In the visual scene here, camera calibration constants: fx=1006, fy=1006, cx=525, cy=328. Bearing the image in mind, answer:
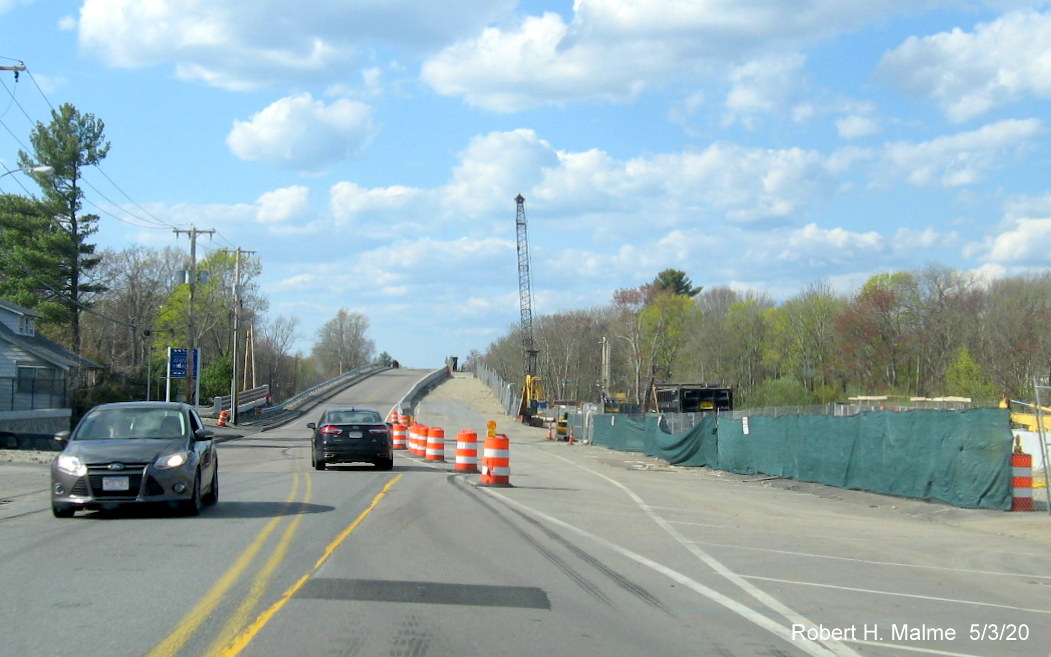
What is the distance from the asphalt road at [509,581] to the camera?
23.8ft

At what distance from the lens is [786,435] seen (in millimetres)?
27297

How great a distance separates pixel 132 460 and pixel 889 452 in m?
15.2

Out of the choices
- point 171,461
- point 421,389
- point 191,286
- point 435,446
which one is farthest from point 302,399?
point 171,461

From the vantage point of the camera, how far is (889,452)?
69.8 ft

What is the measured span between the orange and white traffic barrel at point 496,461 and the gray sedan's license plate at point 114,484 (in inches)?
352

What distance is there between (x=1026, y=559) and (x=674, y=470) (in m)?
22.6

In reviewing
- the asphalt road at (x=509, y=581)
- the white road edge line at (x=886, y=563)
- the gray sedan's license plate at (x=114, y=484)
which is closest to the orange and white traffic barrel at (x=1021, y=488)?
the asphalt road at (x=509, y=581)

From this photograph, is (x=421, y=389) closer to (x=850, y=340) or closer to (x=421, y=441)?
(x=850, y=340)

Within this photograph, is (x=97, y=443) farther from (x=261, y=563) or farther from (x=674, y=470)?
(x=674, y=470)

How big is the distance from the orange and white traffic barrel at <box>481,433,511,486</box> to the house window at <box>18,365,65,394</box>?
40828mm

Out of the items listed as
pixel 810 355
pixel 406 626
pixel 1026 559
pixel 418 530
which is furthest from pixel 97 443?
pixel 810 355

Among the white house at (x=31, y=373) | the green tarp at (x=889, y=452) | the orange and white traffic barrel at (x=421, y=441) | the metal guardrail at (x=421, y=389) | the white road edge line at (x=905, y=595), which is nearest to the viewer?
the white road edge line at (x=905, y=595)

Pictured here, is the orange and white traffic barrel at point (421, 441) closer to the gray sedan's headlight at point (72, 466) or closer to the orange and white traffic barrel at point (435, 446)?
the orange and white traffic barrel at point (435, 446)

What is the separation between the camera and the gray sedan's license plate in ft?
42.6
